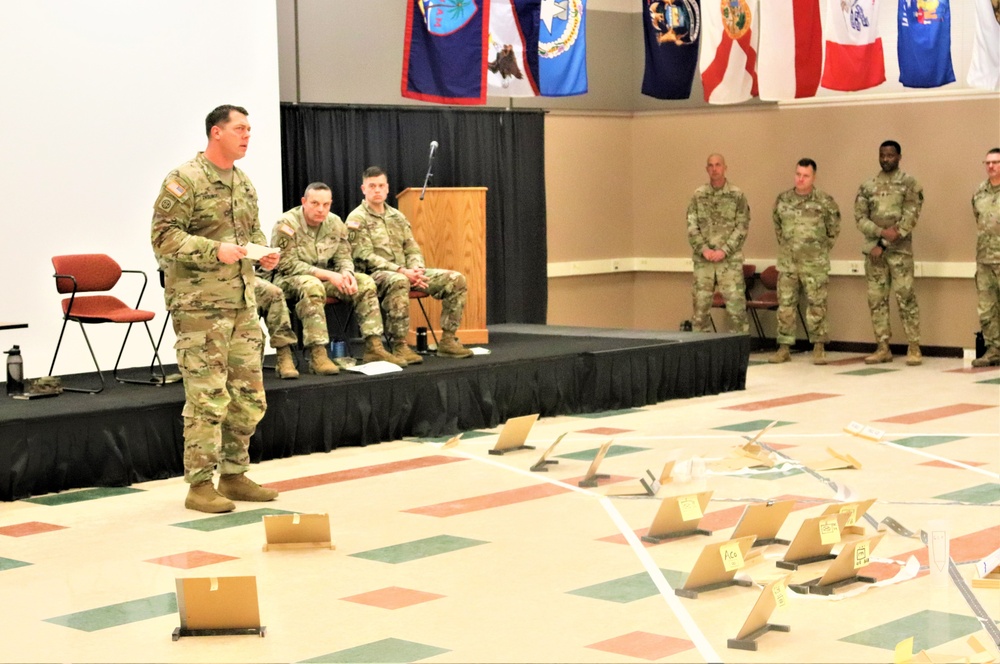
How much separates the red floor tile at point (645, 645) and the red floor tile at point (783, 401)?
17.2 ft

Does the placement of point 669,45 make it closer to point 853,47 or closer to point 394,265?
point 853,47

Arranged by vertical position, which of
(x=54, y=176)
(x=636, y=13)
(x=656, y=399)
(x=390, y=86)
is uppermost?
(x=636, y=13)

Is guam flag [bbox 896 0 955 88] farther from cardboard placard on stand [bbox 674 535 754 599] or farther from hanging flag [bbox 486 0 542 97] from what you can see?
cardboard placard on stand [bbox 674 535 754 599]

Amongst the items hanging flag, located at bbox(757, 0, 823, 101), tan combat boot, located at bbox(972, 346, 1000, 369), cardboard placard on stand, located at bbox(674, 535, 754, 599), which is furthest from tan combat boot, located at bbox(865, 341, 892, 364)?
cardboard placard on stand, located at bbox(674, 535, 754, 599)

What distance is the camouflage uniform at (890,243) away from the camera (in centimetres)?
1179

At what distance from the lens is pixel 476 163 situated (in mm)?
12453

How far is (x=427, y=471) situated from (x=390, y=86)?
5426 mm

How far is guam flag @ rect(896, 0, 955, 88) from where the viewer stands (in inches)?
420

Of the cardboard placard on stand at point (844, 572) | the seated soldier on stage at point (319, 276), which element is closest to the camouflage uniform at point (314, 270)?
the seated soldier on stage at point (319, 276)

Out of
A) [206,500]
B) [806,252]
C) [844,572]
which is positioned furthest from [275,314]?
[806,252]

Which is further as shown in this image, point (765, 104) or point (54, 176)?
point (765, 104)

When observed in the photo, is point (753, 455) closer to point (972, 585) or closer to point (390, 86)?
point (972, 585)

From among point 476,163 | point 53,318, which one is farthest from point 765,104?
point 53,318

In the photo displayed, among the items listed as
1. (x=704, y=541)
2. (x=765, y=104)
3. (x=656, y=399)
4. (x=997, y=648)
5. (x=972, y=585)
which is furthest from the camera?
(x=765, y=104)
